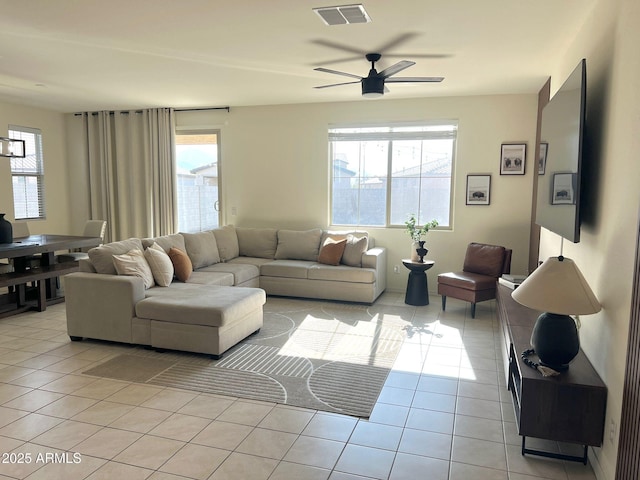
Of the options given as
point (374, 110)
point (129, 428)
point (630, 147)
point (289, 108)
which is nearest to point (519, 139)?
point (374, 110)

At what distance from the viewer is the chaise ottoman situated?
12.6ft

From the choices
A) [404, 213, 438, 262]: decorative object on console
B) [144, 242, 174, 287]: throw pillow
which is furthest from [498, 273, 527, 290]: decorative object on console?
[144, 242, 174, 287]: throw pillow

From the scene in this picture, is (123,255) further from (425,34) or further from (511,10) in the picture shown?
(511,10)

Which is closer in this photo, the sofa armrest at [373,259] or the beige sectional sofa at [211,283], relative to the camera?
the beige sectional sofa at [211,283]

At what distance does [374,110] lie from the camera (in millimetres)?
6398

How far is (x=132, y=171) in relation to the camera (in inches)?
299

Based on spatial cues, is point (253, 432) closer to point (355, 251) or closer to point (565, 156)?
point (565, 156)

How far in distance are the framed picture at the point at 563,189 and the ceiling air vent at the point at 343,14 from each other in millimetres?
1746

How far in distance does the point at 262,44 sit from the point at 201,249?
279 cm

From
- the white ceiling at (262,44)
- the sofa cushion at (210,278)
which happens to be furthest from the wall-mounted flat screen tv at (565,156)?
the sofa cushion at (210,278)

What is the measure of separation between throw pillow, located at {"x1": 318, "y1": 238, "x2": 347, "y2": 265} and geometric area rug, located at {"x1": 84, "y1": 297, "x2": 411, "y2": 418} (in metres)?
1.13

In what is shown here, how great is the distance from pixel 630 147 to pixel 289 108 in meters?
5.28

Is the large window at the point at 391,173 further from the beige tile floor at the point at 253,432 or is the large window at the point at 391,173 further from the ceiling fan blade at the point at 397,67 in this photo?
the beige tile floor at the point at 253,432

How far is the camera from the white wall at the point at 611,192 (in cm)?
214
